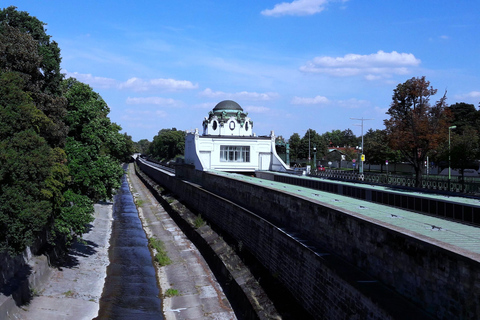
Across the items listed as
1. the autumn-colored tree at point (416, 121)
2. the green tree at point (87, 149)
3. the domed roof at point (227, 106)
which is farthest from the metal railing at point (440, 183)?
the domed roof at point (227, 106)

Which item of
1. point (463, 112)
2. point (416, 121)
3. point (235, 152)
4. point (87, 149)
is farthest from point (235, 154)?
point (463, 112)

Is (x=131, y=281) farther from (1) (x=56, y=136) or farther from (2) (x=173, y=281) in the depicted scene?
(1) (x=56, y=136)

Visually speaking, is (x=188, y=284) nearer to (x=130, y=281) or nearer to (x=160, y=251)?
(x=130, y=281)

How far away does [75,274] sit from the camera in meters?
23.1

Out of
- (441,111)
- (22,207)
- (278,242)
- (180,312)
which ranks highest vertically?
(441,111)

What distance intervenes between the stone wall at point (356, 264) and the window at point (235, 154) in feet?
90.6

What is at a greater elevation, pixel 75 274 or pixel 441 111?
pixel 441 111

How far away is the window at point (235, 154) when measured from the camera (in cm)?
5053

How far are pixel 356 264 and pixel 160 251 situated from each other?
59.4ft

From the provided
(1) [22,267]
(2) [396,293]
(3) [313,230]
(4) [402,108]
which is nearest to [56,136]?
(1) [22,267]

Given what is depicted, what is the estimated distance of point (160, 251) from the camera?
28.8m

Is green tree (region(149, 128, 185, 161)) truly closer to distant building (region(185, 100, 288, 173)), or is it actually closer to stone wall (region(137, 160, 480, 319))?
distant building (region(185, 100, 288, 173))

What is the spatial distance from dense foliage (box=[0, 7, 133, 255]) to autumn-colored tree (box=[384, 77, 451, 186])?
1986 cm

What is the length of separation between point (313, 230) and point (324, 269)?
3.04 m
